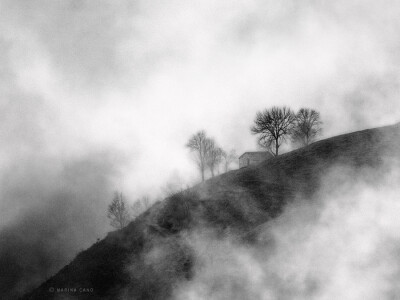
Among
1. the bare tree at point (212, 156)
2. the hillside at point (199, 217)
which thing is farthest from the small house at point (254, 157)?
the hillside at point (199, 217)

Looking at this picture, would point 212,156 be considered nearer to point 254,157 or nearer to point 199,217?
point 254,157

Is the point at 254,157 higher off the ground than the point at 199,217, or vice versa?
the point at 254,157

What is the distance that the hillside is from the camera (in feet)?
138

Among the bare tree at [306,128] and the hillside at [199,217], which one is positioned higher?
the bare tree at [306,128]

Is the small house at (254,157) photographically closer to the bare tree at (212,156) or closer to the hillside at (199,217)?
the bare tree at (212,156)

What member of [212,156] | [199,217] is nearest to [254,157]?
[212,156]

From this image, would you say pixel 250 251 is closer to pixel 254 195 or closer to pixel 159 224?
pixel 254 195

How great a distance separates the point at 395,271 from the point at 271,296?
919 cm

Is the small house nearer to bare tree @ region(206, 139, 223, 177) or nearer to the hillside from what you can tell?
bare tree @ region(206, 139, 223, 177)

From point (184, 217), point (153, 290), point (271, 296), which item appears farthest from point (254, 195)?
point (271, 296)

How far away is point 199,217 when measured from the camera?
48.0 m

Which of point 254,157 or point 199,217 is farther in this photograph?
point 254,157

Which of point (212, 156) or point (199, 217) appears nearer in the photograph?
point (199, 217)

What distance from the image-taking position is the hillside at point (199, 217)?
42.0 meters
